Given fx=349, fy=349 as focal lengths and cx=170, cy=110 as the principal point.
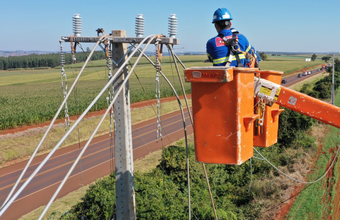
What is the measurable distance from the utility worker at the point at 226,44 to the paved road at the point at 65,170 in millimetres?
6856

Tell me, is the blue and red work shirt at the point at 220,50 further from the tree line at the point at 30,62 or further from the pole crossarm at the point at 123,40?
the tree line at the point at 30,62

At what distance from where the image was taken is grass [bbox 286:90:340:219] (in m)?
11.9

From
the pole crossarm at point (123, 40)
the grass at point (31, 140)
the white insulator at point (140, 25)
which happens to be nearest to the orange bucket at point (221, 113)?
the pole crossarm at point (123, 40)

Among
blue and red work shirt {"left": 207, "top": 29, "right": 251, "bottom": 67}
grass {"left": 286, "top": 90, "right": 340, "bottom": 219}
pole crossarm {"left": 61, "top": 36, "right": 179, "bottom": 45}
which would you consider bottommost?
grass {"left": 286, "top": 90, "right": 340, "bottom": 219}

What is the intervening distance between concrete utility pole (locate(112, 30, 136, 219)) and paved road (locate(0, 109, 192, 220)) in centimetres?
509

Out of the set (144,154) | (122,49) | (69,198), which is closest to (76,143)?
(144,154)

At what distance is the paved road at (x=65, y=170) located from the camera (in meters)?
14.8

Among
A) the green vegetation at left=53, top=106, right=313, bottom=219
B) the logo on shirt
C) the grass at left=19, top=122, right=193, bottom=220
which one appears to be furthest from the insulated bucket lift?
the grass at left=19, top=122, right=193, bottom=220

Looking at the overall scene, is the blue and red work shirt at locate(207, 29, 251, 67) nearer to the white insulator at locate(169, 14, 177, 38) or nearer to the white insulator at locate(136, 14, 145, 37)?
the white insulator at locate(169, 14, 177, 38)

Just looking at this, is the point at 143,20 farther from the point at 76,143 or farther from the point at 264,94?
the point at 76,143

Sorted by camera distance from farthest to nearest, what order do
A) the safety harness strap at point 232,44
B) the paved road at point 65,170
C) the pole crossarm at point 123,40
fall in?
the paved road at point 65,170, the pole crossarm at point 123,40, the safety harness strap at point 232,44

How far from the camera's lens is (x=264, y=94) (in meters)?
4.65

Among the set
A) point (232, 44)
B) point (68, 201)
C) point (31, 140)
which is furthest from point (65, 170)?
point (232, 44)

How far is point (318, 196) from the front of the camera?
1332cm
